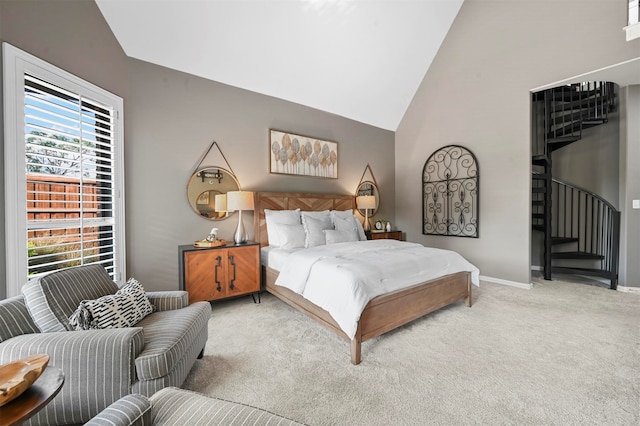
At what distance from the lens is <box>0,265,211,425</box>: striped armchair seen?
4.07 feet

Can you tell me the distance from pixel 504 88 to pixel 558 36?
0.79 metres

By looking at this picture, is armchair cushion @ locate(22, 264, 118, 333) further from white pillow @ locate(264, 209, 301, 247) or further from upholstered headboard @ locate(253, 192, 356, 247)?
upholstered headboard @ locate(253, 192, 356, 247)

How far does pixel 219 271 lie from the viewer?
3.12 m

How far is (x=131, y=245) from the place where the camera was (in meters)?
3.03

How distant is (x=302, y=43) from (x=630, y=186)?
→ 5.01 m

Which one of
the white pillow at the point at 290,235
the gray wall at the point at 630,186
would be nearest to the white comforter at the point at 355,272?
the white pillow at the point at 290,235

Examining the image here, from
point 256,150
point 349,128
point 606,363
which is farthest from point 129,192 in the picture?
point 606,363

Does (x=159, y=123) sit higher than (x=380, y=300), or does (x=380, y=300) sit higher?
(x=159, y=123)

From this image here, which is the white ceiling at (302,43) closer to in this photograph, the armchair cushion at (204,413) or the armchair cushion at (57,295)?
the armchair cushion at (57,295)

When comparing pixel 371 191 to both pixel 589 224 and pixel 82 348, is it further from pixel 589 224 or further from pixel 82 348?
pixel 82 348

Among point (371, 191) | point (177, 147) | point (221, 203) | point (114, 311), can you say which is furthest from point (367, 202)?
point (114, 311)

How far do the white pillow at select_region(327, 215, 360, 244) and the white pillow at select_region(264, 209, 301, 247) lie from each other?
0.56m

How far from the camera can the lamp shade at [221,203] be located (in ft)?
11.7

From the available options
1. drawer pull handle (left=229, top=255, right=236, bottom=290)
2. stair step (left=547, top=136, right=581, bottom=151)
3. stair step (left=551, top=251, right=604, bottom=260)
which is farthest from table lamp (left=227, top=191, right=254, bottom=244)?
stair step (left=551, top=251, right=604, bottom=260)
